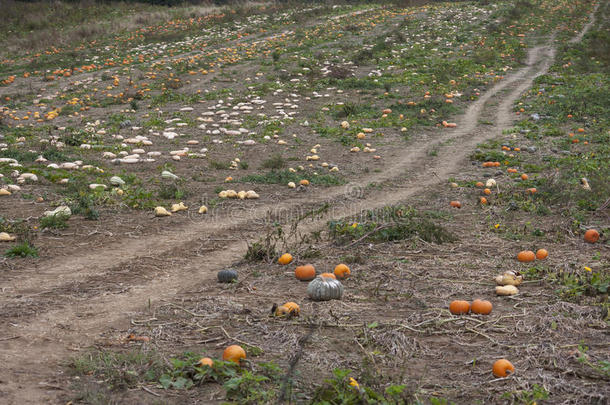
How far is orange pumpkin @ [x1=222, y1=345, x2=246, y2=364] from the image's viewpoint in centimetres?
382

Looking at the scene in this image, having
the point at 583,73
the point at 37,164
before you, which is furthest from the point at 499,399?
→ the point at 583,73

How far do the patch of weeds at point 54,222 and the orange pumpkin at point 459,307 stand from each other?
4.91 meters

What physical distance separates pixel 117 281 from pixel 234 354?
2.26 metres

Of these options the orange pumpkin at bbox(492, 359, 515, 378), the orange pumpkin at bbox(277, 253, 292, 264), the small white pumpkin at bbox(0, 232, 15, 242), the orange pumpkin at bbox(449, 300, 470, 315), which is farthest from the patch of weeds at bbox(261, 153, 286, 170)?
the orange pumpkin at bbox(492, 359, 515, 378)

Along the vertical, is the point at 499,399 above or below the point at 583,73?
above

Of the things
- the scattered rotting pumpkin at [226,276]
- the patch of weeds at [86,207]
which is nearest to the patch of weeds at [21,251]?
the patch of weeds at [86,207]

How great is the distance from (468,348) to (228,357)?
5.77 feet

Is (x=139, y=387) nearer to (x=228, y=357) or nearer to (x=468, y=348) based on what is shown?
(x=228, y=357)

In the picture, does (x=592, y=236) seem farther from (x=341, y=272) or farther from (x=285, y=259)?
(x=285, y=259)

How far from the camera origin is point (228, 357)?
150 inches

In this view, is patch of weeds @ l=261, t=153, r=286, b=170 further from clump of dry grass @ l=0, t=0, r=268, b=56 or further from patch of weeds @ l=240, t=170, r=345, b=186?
clump of dry grass @ l=0, t=0, r=268, b=56

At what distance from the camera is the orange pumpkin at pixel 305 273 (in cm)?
555

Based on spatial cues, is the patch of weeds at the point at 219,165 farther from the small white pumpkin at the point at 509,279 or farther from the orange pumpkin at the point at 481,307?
the orange pumpkin at the point at 481,307

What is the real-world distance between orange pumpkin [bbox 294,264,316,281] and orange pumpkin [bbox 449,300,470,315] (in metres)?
1.46
